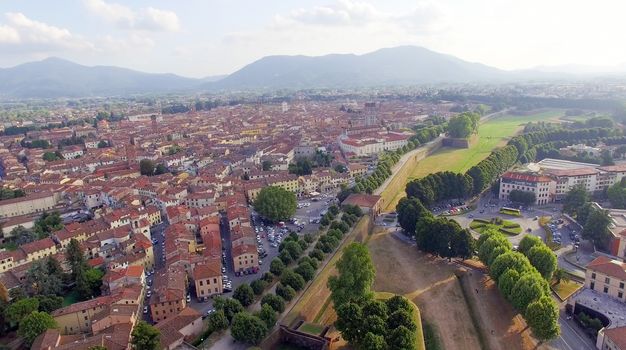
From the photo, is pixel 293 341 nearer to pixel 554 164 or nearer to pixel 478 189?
pixel 478 189

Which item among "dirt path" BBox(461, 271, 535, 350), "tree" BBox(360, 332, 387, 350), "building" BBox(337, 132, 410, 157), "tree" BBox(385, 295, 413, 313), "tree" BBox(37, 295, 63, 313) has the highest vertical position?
"building" BBox(337, 132, 410, 157)

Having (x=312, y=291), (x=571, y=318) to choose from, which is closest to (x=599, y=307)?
(x=571, y=318)

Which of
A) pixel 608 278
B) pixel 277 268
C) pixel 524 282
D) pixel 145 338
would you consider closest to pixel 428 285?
pixel 524 282

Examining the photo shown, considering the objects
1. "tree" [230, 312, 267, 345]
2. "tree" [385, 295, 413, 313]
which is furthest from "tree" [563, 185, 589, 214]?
"tree" [230, 312, 267, 345]

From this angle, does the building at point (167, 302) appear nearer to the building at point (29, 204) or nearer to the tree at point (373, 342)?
the tree at point (373, 342)

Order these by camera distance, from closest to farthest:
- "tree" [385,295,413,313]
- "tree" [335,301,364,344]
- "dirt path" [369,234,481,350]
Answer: "tree" [335,301,364,344]
"tree" [385,295,413,313]
"dirt path" [369,234,481,350]

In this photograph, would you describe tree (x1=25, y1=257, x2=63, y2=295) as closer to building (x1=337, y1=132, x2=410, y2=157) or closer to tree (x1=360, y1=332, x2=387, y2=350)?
tree (x1=360, y1=332, x2=387, y2=350)

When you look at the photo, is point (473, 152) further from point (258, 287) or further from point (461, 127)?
point (258, 287)
